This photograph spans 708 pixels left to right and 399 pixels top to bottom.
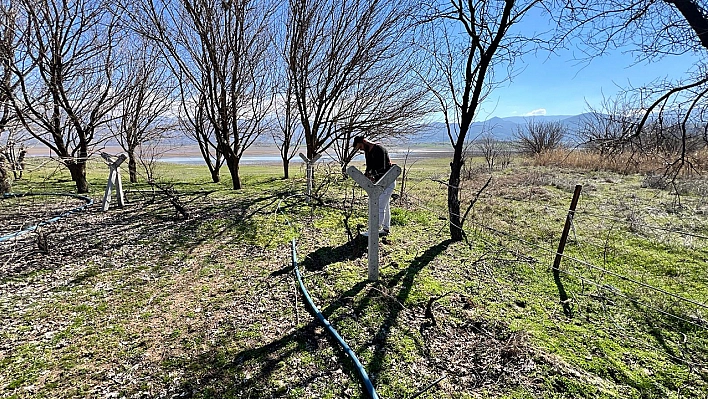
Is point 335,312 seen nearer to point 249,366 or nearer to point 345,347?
point 345,347

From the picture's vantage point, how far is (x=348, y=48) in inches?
421

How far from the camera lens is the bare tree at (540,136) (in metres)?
24.2

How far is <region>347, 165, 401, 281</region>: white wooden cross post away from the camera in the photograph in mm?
3607

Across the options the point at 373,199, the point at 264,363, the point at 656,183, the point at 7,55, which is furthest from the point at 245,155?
the point at 264,363

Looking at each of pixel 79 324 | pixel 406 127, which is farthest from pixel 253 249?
pixel 406 127

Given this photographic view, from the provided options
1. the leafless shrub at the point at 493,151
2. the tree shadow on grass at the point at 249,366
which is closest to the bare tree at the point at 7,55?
the tree shadow on grass at the point at 249,366

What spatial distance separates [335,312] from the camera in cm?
319

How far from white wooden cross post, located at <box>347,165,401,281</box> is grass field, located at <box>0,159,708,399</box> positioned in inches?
8.6

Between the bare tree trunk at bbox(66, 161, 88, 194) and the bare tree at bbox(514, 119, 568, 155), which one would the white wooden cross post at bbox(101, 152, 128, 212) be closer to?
→ the bare tree trunk at bbox(66, 161, 88, 194)

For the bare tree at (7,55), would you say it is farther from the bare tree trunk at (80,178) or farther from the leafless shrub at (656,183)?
the leafless shrub at (656,183)

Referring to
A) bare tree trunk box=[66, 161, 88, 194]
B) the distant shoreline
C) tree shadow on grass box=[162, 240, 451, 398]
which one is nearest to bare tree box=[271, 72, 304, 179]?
the distant shoreline

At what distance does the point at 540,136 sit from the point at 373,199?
24935mm

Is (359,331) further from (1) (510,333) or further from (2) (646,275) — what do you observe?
(2) (646,275)

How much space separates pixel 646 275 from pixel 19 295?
7031 mm
